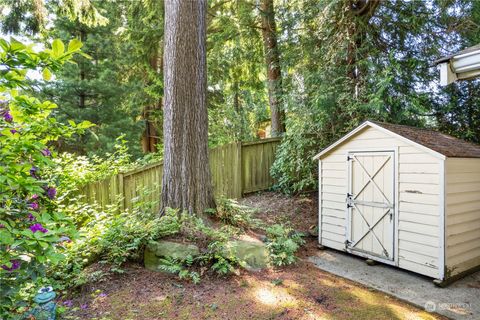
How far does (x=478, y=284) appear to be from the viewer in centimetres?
378

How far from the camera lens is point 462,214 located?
3971 millimetres

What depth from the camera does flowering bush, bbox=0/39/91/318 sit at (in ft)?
4.75

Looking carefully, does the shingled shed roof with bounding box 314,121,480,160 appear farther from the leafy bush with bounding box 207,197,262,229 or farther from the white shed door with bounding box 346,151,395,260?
the leafy bush with bounding box 207,197,262,229

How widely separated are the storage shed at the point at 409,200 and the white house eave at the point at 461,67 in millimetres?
1431

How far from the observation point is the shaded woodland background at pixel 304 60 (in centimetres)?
568

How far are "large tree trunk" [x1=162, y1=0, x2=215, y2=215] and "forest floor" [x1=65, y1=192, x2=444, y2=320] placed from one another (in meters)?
1.13

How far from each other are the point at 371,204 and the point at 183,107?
10.1 feet

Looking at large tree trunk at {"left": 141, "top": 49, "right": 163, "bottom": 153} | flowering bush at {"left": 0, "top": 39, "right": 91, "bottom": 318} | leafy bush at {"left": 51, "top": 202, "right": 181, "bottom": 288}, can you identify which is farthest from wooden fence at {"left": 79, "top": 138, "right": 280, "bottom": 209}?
large tree trunk at {"left": 141, "top": 49, "right": 163, "bottom": 153}

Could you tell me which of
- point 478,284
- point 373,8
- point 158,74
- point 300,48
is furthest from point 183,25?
point 158,74

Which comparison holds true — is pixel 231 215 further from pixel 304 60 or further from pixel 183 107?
pixel 304 60

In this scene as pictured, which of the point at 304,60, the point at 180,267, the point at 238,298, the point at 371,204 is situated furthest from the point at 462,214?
the point at 304,60

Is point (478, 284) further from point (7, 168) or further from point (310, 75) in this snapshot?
point (7, 168)

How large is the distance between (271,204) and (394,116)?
10.0 feet

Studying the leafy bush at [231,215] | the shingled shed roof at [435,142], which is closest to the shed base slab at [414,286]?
the leafy bush at [231,215]
